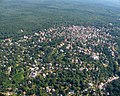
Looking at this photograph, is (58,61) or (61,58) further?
(61,58)

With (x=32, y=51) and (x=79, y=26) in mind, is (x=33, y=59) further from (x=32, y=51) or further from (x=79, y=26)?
(x=79, y=26)

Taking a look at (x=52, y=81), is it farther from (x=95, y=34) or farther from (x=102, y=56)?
(x=95, y=34)

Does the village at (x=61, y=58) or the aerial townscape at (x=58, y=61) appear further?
the village at (x=61, y=58)

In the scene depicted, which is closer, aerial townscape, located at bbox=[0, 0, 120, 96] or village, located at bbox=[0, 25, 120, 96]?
aerial townscape, located at bbox=[0, 0, 120, 96]

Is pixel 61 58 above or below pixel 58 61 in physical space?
below

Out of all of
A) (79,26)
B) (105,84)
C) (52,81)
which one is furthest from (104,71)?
(79,26)

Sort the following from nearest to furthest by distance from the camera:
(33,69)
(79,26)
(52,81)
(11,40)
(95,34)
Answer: (52,81) → (33,69) → (11,40) → (95,34) → (79,26)

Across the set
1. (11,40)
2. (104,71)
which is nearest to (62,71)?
(104,71)

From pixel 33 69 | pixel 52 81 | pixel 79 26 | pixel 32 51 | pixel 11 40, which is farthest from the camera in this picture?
pixel 79 26

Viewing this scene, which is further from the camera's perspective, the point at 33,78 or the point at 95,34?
the point at 95,34
